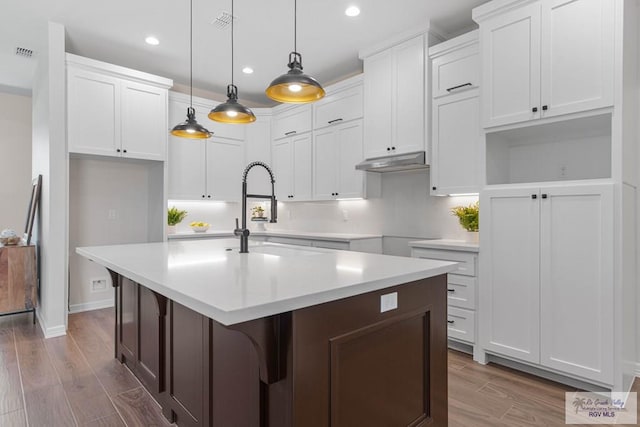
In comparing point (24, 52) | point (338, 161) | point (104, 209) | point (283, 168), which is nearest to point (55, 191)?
point (104, 209)

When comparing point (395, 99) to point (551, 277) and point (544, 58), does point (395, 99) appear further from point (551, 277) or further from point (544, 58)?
point (551, 277)

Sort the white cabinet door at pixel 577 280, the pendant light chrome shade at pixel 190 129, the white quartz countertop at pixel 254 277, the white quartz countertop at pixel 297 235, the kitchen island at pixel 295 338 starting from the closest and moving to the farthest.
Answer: the white quartz countertop at pixel 254 277, the kitchen island at pixel 295 338, the white cabinet door at pixel 577 280, the pendant light chrome shade at pixel 190 129, the white quartz countertop at pixel 297 235

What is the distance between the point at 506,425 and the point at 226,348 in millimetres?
1630

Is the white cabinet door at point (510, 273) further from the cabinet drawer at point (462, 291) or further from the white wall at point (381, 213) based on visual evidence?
the white wall at point (381, 213)

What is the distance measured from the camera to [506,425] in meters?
1.98

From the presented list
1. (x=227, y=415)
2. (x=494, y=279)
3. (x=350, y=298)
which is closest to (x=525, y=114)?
(x=494, y=279)

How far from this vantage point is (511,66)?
2.70m

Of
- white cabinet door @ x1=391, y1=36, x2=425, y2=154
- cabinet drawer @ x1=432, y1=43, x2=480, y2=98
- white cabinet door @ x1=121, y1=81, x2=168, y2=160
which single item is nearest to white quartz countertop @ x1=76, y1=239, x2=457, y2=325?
white cabinet door @ x1=391, y1=36, x2=425, y2=154

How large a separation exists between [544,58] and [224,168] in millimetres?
4060

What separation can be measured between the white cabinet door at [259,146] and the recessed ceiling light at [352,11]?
8.04 ft

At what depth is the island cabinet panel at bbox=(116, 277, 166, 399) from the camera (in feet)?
6.61

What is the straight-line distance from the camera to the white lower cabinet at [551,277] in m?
2.26

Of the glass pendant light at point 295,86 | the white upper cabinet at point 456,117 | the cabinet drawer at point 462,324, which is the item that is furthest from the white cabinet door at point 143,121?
the cabinet drawer at point 462,324

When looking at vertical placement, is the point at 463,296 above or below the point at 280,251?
below
